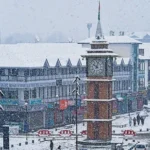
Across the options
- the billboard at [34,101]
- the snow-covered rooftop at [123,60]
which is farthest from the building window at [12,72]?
the snow-covered rooftop at [123,60]

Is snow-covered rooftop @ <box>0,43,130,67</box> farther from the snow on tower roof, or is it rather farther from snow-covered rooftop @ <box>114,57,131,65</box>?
snow-covered rooftop @ <box>114,57,131,65</box>

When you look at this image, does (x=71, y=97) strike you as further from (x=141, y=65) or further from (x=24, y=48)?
(x=141, y=65)

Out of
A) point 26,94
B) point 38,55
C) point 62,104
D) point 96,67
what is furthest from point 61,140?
point 38,55

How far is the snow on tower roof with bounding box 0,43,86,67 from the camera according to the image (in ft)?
245

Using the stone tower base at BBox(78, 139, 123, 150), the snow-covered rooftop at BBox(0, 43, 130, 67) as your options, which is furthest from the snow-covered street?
the snow-covered rooftop at BBox(0, 43, 130, 67)

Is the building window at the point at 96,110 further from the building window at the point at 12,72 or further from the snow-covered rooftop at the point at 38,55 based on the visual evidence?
the building window at the point at 12,72

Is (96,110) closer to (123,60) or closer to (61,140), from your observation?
(61,140)

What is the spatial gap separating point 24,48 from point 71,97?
26.4ft

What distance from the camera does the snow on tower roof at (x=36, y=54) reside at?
7469cm

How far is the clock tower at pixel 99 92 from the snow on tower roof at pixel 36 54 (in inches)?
681

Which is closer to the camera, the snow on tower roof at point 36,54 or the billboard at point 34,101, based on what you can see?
the billboard at point 34,101

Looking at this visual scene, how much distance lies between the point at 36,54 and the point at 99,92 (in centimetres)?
2389

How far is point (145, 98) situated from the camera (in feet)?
344

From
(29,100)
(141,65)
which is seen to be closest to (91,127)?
(29,100)
